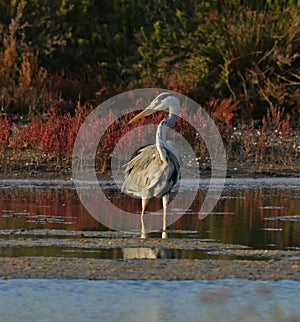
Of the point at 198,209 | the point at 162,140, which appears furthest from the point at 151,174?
the point at 198,209

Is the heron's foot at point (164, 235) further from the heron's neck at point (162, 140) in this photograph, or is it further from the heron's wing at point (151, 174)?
the heron's neck at point (162, 140)

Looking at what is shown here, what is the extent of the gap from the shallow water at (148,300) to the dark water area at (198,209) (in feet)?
7.59

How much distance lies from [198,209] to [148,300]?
6.21 meters

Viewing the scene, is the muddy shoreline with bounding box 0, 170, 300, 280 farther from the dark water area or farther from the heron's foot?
the dark water area

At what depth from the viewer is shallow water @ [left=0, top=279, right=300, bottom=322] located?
718 centimetres

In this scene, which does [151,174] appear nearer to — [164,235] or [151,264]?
[164,235]

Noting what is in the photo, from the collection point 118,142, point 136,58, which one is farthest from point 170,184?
point 136,58

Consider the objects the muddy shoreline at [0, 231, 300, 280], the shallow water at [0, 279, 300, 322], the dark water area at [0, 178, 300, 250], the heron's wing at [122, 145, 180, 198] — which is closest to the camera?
the shallow water at [0, 279, 300, 322]

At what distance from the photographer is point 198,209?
544 inches

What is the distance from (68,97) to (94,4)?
5.08 meters

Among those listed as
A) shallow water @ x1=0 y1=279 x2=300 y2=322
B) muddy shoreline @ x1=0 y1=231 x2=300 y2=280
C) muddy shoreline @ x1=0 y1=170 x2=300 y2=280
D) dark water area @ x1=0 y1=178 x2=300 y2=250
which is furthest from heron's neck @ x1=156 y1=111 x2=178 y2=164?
shallow water @ x1=0 y1=279 x2=300 y2=322

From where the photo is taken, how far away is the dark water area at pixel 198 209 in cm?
1127

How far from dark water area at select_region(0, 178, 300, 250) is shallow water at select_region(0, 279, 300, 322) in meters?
2.31

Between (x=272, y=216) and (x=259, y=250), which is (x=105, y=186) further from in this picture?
(x=259, y=250)
